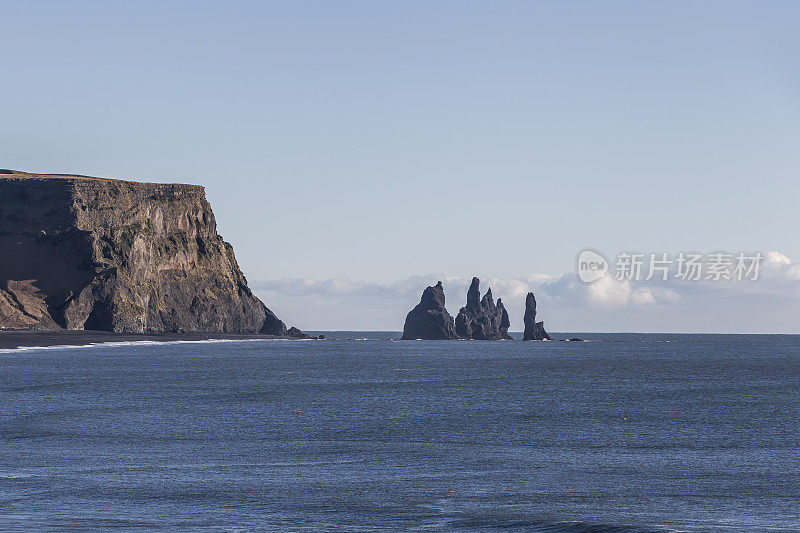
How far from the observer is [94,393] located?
3179 inches

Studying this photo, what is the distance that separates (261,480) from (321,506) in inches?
233

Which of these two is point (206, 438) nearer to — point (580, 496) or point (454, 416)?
point (454, 416)

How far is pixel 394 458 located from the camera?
147 ft

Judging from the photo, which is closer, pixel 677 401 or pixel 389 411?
pixel 389 411

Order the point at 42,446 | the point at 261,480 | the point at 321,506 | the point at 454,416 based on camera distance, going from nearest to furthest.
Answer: the point at 321,506 < the point at 261,480 < the point at 42,446 < the point at 454,416

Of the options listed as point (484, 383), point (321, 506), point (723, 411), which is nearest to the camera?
point (321, 506)

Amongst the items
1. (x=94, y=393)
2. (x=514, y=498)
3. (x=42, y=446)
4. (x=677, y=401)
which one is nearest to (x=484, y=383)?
(x=677, y=401)

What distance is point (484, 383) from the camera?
10250 centimetres

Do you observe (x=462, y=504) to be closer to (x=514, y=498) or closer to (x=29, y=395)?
(x=514, y=498)

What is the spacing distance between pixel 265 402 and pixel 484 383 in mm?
33033

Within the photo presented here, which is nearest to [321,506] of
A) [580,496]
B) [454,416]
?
[580,496]

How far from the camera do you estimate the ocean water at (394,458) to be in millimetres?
31875

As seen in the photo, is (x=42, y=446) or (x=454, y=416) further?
(x=454, y=416)

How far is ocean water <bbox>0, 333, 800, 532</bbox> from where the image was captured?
31.9 metres
